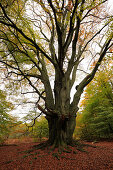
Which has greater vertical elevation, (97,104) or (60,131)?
(97,104)

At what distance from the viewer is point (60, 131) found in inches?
137

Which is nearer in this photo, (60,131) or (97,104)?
(60,131)

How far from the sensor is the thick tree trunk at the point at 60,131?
338cm

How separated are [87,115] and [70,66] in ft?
15.2

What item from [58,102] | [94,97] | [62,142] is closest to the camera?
[62,142]

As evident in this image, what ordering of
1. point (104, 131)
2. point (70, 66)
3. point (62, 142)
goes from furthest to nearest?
point (104, 131)
point (70, 66)
point (62, 142)

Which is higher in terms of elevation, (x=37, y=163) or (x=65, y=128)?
(x=65, y=128)

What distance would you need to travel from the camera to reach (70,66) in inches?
171

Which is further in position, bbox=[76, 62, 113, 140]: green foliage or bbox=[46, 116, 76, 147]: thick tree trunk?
bbox=[76, 62, 113, 140]: green foliage

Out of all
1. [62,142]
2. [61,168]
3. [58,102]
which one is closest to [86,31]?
[58,102]

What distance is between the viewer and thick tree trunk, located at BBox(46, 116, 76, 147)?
Answer: 338 cm

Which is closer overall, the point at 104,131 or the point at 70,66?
the point at 70,66

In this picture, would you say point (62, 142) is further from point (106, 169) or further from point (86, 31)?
point (86, 31)

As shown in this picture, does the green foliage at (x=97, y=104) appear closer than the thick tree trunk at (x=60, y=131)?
No
